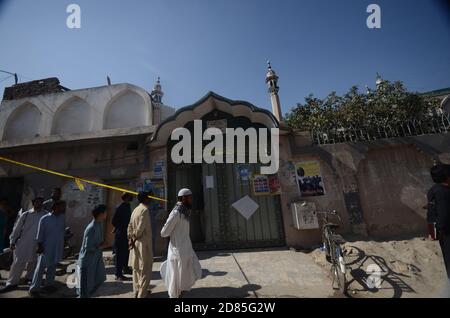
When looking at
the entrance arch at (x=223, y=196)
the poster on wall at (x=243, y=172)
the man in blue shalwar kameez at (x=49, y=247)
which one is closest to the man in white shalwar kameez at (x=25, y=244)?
the man in blue shalwar kameez at (x=49, y=247)

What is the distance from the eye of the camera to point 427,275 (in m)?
3.94

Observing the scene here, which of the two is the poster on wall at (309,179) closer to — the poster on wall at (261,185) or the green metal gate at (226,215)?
the green metal gate at (226,215)

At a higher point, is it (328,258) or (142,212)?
(142,212)

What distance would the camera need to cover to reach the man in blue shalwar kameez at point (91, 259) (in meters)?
3.42

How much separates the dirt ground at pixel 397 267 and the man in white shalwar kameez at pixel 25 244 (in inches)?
248

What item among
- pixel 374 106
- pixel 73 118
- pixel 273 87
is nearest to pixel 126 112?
pixel 73 118

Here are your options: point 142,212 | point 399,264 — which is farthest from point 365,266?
point 142,212

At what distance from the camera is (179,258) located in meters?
3.46

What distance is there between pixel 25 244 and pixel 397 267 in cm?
777

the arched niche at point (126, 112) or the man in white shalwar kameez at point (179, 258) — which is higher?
the arched niche at point (126, 112)

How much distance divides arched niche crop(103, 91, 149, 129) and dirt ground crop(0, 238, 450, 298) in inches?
248

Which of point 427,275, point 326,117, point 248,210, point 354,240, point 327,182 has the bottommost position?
point 427,275
